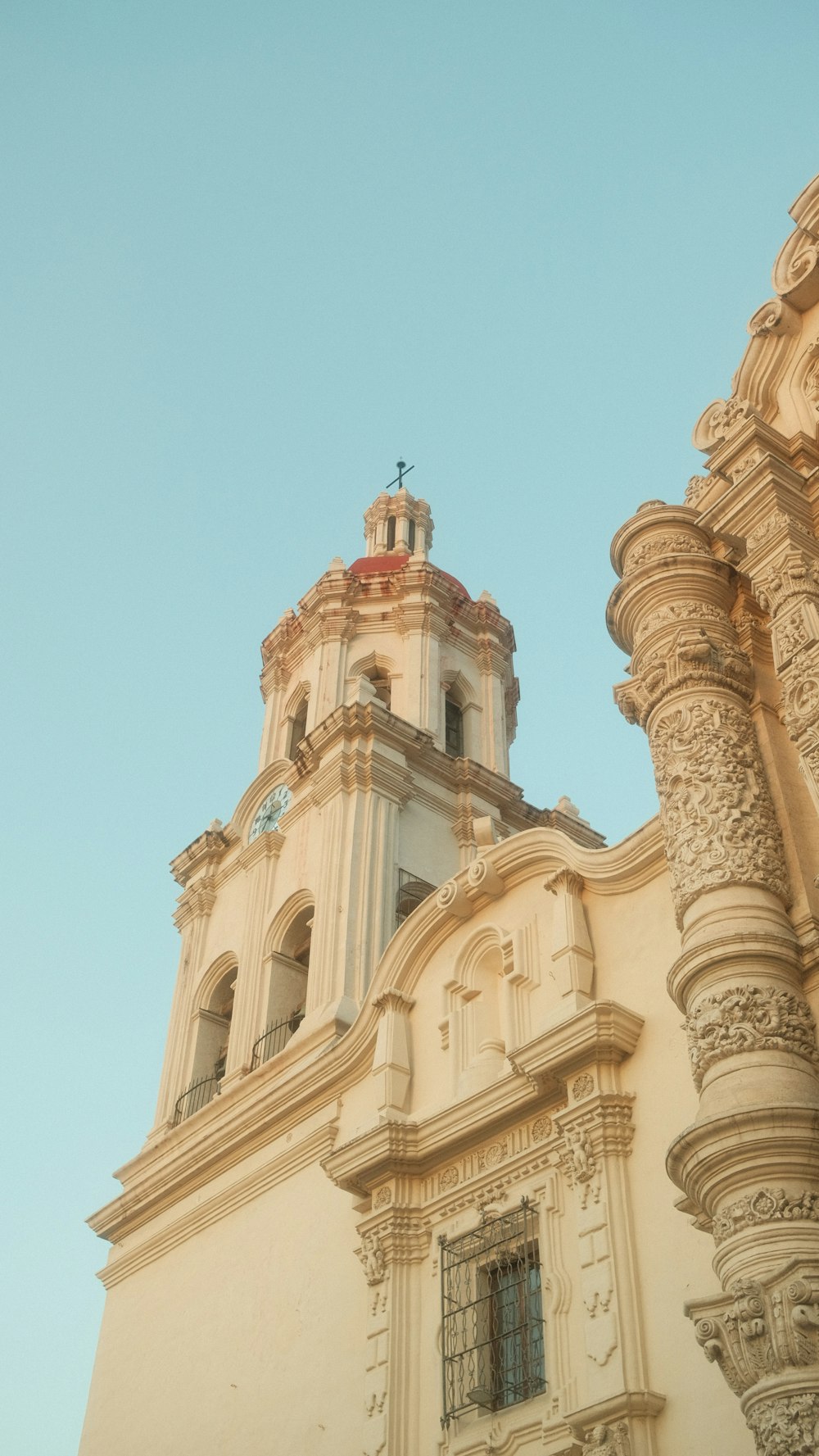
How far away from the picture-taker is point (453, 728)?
80.8 ft

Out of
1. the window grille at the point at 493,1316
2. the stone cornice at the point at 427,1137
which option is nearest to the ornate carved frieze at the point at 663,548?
the stone cornice at the point at 427,1137

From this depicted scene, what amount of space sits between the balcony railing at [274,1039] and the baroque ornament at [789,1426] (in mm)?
11135

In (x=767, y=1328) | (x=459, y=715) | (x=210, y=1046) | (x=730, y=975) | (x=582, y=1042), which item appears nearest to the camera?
(x=767, y=1328)

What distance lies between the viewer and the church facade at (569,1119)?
9.32 metres

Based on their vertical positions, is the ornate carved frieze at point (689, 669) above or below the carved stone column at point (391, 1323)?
above

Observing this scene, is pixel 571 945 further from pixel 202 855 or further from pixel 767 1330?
pixel 202 855

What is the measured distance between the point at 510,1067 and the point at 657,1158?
7.19ft

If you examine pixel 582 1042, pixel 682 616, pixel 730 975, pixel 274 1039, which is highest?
pixel 274 1039

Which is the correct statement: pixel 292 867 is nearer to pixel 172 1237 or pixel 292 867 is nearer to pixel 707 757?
pixel 172 1237

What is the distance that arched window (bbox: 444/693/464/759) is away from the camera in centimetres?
2409

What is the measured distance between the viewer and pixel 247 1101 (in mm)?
17531

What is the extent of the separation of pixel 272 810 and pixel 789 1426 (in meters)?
15.3

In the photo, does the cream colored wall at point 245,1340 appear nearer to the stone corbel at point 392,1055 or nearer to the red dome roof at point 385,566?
the stone corbel at point 392,1055

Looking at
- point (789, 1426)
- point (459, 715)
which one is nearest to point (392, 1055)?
→ point (789, 1426)
